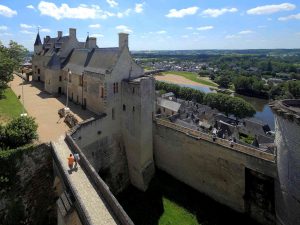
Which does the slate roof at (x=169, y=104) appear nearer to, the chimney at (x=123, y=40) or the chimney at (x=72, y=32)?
the chimney at (x=72, y=32)

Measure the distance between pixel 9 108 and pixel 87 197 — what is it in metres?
14.4

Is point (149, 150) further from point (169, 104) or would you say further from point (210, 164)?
point (169, 104)

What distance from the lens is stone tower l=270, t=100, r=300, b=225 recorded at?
44.8 feet

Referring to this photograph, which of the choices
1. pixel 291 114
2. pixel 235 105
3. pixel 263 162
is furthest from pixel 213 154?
pixel 235 105

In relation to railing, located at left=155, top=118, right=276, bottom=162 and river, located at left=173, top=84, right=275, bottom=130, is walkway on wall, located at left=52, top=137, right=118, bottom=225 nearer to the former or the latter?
railing, located at left=155, top=118, right=276, bottom=162

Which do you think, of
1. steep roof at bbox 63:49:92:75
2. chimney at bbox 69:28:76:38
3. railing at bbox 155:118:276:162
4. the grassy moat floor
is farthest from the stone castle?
chimney at bbox 69:28:76:38

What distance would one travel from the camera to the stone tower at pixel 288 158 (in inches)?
538

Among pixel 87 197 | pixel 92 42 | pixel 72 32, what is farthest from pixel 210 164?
pixel 72 32

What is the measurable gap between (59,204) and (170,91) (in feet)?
220

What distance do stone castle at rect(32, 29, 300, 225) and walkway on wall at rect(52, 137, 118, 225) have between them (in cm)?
353

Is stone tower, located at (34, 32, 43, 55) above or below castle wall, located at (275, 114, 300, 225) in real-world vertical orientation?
above

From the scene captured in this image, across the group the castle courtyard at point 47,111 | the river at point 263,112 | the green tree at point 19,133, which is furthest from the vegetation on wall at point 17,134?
the river at point 263,112

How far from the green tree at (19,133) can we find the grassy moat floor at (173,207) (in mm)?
8923

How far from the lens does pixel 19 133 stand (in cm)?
1444
